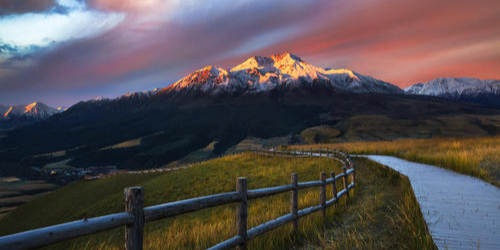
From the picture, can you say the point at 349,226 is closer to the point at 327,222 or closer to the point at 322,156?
the point at 327,222

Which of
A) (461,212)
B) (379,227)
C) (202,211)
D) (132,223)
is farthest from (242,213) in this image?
(202,211)

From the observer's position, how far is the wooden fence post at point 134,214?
3.29 metres

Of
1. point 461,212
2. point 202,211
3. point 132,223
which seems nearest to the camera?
point 132,223

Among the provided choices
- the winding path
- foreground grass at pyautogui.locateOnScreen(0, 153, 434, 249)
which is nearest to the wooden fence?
foreground grass at pyautogui.locateOnScreen(0, 153, 434, 249)

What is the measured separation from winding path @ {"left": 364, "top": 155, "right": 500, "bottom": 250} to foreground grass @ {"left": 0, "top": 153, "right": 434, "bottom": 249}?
46cm

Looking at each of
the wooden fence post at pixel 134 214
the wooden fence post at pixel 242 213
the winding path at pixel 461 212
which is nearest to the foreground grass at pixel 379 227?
the winding path at pixel 461 212

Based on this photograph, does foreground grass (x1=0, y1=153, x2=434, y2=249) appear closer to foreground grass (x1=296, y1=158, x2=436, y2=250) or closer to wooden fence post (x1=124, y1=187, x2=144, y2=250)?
foreground grass (x1=296, y1=158, x2=436, y2=250)

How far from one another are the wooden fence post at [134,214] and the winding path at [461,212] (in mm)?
4216

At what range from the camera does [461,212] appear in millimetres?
6227

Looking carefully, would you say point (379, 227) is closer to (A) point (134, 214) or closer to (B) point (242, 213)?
(B) point (242, 213)

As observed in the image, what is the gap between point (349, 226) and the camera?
23.3 ft

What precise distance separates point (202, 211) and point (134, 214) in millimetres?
14128

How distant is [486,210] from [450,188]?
2675mm

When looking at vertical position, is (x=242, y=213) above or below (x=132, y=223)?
below
